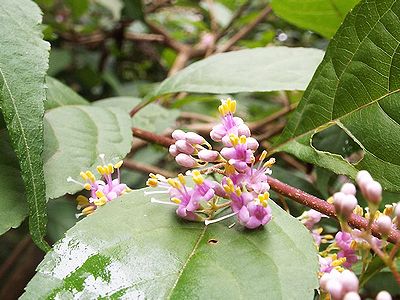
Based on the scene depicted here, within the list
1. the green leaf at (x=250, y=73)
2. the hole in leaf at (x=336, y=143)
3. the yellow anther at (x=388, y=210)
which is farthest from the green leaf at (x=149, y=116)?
the yellow anther at (x=388, y=210)

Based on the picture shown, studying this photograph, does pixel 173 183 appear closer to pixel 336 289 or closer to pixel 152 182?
pixel 152 182

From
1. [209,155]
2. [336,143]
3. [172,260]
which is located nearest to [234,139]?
[209,155]

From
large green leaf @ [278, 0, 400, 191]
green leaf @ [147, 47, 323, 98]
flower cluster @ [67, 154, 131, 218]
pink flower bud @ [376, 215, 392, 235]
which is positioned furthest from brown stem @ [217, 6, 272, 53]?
pink flower bud @ [376, 215, 392, 235]

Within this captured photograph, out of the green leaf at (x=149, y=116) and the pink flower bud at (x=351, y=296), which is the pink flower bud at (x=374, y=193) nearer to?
the pink flower bud at (x=351, y=296)

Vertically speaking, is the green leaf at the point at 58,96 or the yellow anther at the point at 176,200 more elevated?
the yellow anther at the point at 176,200

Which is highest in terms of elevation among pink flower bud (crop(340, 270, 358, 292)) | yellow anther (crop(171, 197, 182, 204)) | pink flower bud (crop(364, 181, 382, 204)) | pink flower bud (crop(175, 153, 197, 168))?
pink flower bud (crop(364, 181, 382, 204))

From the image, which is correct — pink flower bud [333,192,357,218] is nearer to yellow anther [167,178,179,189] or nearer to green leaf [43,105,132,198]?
yellow anther [167,178,179,189]
